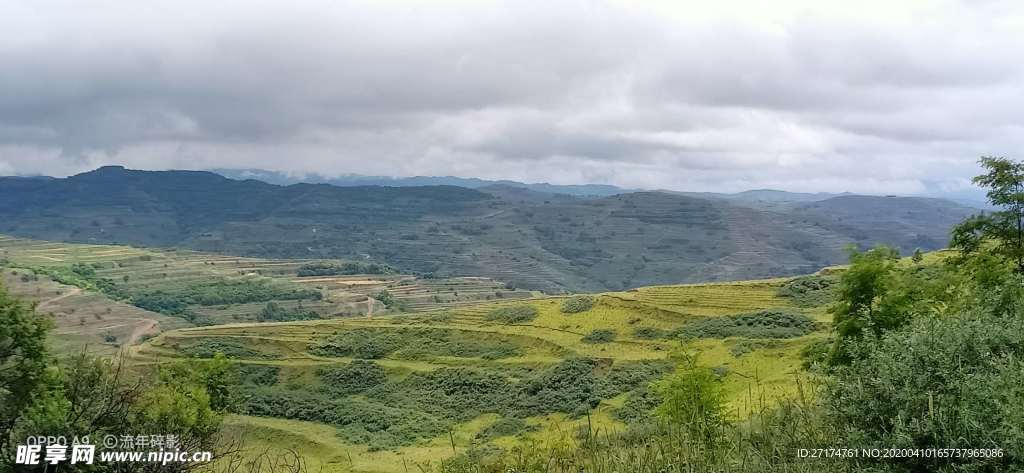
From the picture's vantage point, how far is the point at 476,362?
6800 centimetres

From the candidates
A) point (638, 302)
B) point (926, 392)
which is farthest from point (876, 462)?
point (638, 302)

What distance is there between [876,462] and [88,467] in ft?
32.0

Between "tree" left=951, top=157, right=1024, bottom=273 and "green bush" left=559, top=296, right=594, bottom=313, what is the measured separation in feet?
167

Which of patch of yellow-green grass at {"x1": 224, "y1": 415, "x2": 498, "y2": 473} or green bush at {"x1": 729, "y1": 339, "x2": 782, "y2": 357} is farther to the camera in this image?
green bush at {"x1": 729, "y1": 339, "x2": 782, "y2": 357}

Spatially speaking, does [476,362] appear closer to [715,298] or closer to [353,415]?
[353,415]

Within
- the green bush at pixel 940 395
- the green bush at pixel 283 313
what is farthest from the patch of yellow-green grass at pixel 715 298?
the green bush at pixel 283 313

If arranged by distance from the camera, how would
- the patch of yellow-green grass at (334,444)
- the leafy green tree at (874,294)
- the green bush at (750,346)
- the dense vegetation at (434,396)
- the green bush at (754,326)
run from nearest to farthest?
the leafy green tree at (874,294)
the patch of yellow-green grass at (334,444)
the green bush at (750,346)
the dense vegetation at (434,396)
the green bush at (754,326)

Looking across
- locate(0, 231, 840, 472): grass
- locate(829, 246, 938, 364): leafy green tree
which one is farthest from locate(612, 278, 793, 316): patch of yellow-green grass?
locate(829, 246, 938, 364): leafy green tree

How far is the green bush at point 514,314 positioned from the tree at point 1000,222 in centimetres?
5502

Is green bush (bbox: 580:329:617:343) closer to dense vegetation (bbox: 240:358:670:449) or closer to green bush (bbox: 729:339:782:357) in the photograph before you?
dense vegetation (bbox: 240:358:670:449)

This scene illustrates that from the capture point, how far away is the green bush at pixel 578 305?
77.6 m

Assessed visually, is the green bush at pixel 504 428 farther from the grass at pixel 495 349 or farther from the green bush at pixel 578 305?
the green bush at pixel 578 305

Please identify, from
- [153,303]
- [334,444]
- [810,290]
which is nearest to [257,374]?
[334,444]

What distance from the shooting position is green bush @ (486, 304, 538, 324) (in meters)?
79.7
